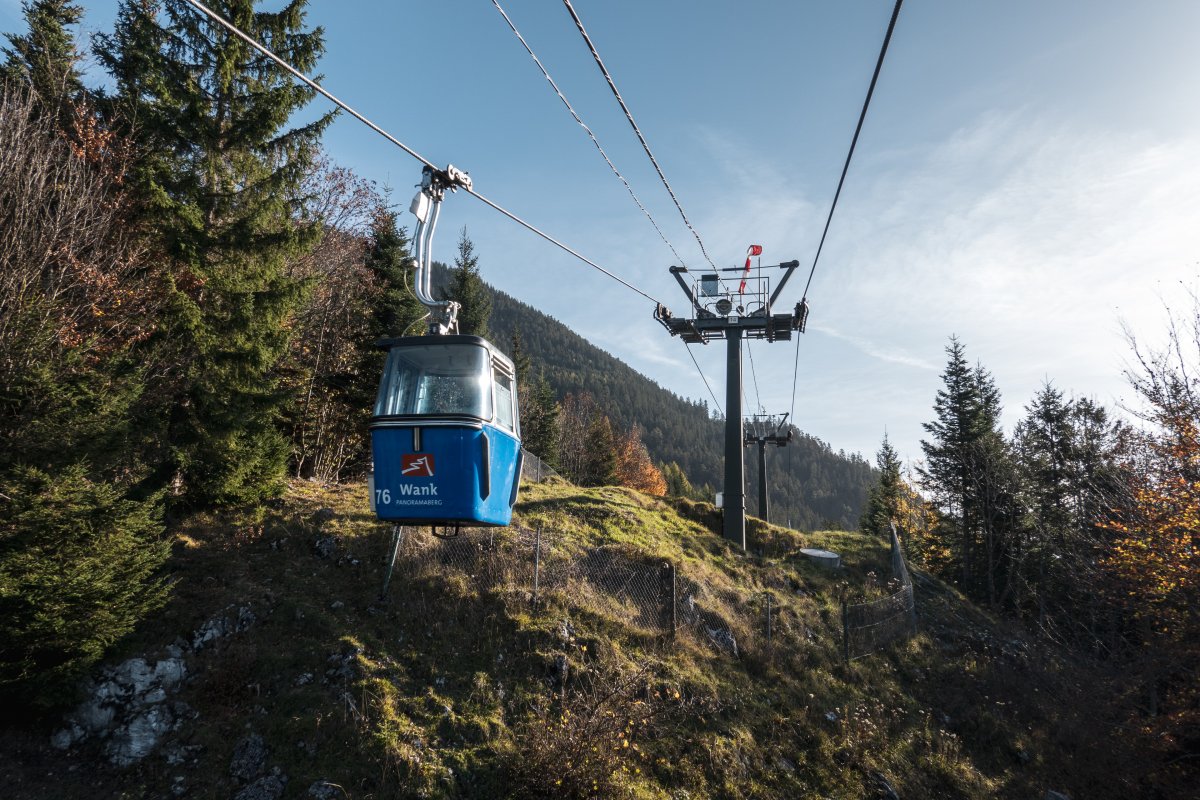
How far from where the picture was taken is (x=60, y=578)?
Result: 909 centimetres

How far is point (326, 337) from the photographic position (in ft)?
78.4

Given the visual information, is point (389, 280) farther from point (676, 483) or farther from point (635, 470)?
point (676, 483)

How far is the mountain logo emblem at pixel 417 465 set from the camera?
7.66 m

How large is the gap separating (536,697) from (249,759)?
15.5ft

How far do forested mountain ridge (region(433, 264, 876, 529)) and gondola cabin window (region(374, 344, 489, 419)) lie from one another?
125522 millimetres

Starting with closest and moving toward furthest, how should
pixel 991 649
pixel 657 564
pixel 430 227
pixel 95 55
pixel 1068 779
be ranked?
1. pixel 430 227
2. pixel 1068 779
3. pixel 95 55
4. pixel 657 564
5. pixel 991 649

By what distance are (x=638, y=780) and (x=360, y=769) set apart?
14.7 ft

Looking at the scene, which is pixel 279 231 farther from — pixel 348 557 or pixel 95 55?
pixel 348 557

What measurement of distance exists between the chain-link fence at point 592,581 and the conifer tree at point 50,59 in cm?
1403

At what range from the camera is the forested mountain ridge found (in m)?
147

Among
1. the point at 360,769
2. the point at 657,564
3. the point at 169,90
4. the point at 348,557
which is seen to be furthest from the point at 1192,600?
the point at 169,90

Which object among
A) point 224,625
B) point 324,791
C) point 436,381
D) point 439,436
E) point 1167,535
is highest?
point 436,381

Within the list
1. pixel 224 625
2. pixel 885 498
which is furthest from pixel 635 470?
pixel 224 625

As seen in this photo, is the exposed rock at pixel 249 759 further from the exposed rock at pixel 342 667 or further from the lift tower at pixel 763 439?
the lift tower at pixel 763 439
